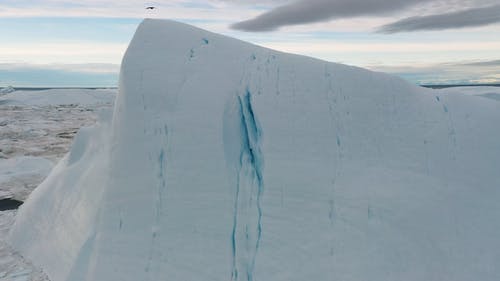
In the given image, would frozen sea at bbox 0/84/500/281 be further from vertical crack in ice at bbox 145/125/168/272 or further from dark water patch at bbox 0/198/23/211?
vertical crack in ice at bbox 145/125/168/272

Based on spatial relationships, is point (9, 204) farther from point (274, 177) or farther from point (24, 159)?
point (274, 177)

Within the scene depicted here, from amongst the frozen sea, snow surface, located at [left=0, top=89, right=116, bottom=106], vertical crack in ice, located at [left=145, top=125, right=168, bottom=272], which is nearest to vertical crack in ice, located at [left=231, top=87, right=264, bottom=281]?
vertical crack in ice, located at [left=145, top=125, right=168, bottom=272]

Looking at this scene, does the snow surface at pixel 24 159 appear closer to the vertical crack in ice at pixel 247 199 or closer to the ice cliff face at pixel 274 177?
the ice cliff face at pixel 274 177

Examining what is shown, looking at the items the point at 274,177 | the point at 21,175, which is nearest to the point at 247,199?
the point at 274,177

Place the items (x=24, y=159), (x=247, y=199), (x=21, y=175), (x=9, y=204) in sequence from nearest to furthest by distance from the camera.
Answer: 1. (x=247, y=199)
2. (x=9, y=204)
3. (x=21, y=175)
4. (x=24, y=159)

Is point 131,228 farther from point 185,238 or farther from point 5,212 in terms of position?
point 5,212

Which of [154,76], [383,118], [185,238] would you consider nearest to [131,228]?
[185,238]
